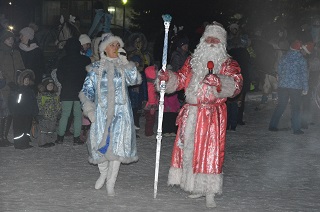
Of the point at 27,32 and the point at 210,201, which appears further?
the point at 27,32

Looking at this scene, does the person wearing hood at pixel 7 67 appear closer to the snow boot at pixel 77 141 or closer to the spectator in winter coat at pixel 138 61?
the snow boot at pixel 77 141

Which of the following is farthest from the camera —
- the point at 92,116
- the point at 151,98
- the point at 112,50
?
the point at 151,98

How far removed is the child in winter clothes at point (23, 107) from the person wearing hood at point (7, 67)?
0.20 metres

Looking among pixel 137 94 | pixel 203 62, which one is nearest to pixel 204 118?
pixel 203 62

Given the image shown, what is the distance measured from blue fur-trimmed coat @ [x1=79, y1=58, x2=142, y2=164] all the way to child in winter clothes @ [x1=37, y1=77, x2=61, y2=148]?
3746mm

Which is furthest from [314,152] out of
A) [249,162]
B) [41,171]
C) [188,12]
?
[188,12]

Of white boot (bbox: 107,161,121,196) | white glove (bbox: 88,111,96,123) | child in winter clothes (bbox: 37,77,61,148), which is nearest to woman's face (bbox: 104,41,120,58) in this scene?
white glove (bbox: 88,111,96,123)

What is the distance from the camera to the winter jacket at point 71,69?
13797 millimetres

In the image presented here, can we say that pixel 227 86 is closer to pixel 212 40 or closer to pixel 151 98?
pixel 212 40

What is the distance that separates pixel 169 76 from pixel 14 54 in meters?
4.78

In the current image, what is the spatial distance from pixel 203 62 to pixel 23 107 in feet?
14.6

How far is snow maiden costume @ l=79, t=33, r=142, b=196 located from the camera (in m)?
10.1

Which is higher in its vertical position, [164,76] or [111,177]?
[164,76]

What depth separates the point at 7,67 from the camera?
44.9 feet
